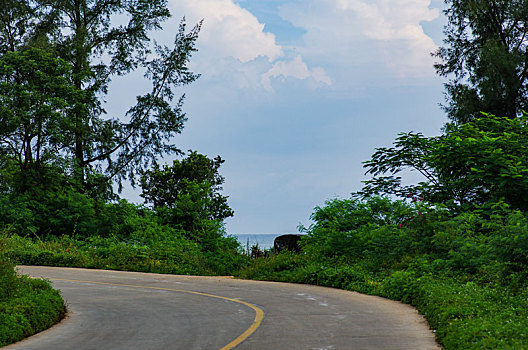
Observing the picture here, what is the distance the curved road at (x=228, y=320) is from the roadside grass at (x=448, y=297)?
430mm

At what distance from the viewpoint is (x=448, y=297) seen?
1102cm

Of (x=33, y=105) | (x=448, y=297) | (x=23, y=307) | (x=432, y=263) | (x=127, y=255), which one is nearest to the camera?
(x=23, y=307)

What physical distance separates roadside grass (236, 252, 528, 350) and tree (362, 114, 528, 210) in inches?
196

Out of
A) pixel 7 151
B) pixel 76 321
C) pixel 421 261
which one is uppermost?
pixel 7 151

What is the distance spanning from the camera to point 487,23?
128 feet

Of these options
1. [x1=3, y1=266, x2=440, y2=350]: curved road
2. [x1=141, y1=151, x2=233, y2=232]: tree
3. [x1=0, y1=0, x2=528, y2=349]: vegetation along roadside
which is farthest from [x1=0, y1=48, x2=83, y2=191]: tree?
[x1=3, y1=266, x2=440, y2=350]: curved road

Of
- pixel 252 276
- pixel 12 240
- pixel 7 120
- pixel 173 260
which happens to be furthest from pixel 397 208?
pixel 7 120

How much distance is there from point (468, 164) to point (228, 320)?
12.2 metres

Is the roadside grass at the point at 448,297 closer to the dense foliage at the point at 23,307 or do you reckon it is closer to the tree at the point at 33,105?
the dense foliage at the point at 23,307

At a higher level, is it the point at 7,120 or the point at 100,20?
the point at 100,20

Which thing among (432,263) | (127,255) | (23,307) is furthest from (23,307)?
(127,255)

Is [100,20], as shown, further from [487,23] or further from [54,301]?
[54,301]

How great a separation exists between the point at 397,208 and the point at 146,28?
1072 inches

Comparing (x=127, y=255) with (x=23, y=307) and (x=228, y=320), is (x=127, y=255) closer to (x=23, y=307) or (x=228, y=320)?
(x=23, y=307)
